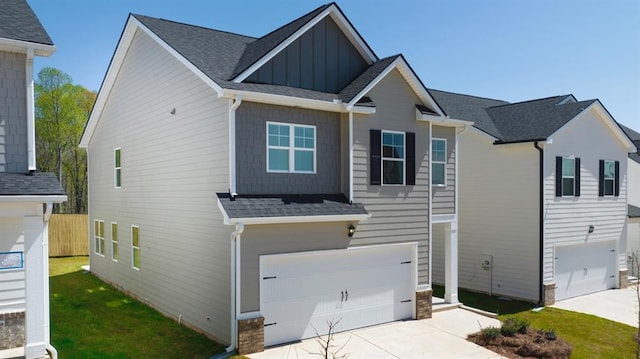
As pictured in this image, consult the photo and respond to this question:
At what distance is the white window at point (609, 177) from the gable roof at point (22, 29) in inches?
Answer: 817

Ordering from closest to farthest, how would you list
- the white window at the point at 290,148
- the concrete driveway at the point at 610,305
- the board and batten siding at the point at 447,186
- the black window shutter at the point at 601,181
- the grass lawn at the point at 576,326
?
the white window at the point at 290,148 → the grass lawn at the point at 576,326 → the board and batten siding at the point at 447,186 → the concrete driveway at the point at 610,305 → the black window shutter at the point at 601,181

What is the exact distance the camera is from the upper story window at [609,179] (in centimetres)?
1891

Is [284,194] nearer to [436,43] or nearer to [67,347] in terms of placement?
[67,347]

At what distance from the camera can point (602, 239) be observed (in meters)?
19.0

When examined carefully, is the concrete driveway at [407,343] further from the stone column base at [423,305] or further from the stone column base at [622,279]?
the stone column base at [622,279]

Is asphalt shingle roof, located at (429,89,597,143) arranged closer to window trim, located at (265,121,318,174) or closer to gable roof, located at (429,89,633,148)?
gable roof, located at (429,89,633,148)

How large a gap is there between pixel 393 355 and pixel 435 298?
5.83m

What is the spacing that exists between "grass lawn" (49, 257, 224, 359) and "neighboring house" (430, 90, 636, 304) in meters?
11.4

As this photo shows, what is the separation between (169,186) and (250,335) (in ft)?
17.8

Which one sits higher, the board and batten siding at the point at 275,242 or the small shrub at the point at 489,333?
the board and batten siding at the point at 275,242

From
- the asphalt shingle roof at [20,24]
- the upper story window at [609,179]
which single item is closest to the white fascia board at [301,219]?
the asphalt shingle roof at [20,24]

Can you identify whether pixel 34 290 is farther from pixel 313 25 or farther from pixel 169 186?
pixel 313 25

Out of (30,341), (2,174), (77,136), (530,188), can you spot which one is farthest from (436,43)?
(77,136)

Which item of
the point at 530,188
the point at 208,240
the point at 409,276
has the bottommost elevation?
the point at 409,276
